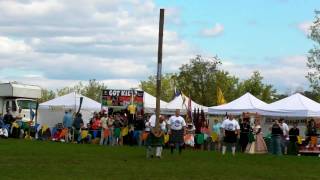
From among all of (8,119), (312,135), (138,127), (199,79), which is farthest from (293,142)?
(199,79)

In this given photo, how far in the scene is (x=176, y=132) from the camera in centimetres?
2489

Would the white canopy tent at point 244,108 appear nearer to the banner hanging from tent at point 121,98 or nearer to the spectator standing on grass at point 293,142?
the spectator standing on grass at point 293,142

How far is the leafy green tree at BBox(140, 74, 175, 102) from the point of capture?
94.6 meters

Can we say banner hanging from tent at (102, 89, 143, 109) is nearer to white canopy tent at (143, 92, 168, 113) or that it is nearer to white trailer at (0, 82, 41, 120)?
white canopy tent at (143, 92, 168, 113)

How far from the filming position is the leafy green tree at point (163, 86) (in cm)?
9462

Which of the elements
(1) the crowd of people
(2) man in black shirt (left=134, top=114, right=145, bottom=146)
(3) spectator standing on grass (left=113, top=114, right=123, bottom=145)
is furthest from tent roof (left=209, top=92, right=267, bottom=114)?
(3) spectator standing on grass (left=113, top=114, right=123, bottom=145)

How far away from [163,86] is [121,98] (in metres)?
58.1

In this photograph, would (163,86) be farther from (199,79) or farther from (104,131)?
(104,131)

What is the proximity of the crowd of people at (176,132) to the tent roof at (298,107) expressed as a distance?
1.35 m

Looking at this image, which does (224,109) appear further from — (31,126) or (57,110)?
(57,110)

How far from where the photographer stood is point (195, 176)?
15703 millimetres

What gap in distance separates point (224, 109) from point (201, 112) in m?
2.42

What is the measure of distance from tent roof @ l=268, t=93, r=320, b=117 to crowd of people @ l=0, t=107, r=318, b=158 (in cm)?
135

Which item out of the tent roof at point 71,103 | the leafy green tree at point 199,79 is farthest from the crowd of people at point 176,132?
the leafy green tree at point 199,79
